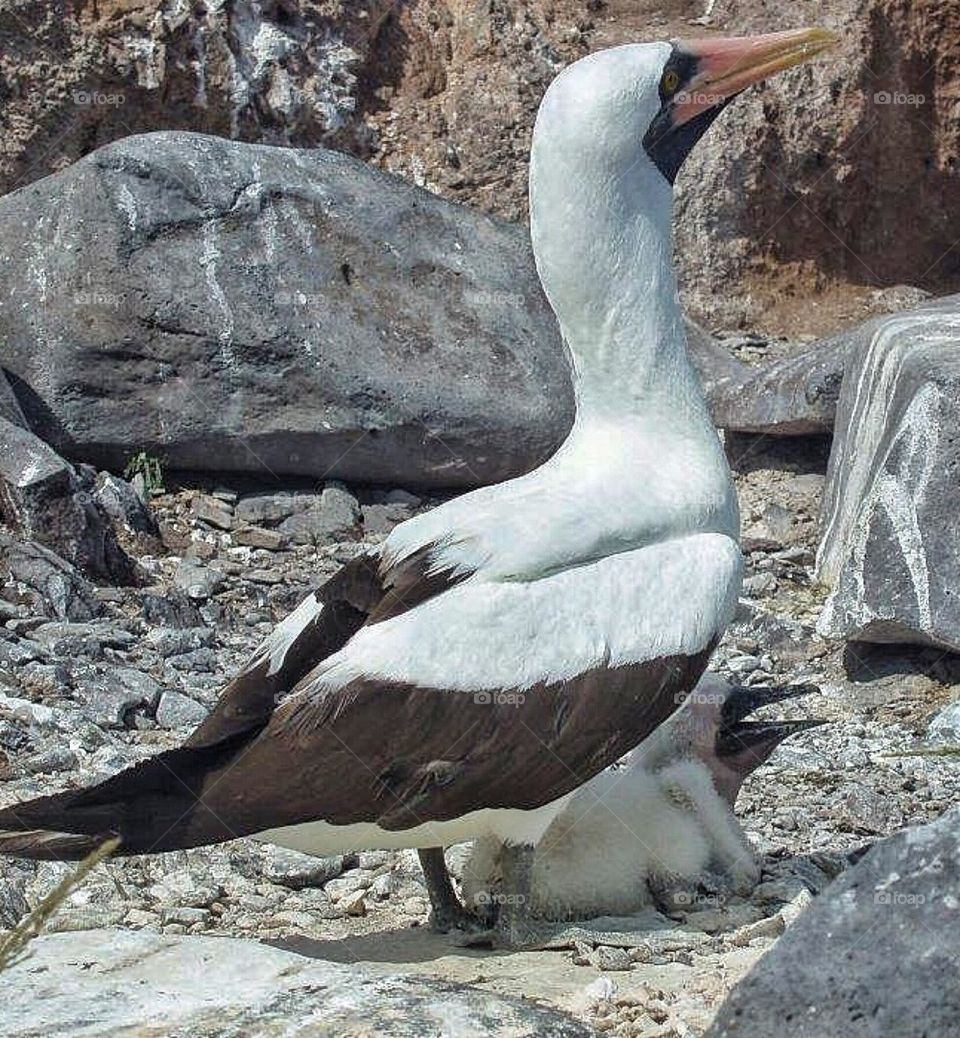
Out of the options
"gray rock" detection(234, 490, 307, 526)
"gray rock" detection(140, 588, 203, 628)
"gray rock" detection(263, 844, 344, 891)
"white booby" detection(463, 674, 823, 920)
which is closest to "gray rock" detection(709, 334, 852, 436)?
"gray rock" detection(234, 490, 307, 526)

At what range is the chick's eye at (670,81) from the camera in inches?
223

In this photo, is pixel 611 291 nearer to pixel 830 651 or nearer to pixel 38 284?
pixel 830 651

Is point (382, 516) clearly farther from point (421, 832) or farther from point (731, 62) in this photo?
point (421, 832)

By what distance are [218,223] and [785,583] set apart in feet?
11.1

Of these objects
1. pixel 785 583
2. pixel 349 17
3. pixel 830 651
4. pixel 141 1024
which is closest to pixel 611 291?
pixel 141 1024

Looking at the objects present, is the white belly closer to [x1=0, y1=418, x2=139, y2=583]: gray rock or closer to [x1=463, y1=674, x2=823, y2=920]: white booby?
[x1=463, y1=674, x2=823, y2=920]: white booby

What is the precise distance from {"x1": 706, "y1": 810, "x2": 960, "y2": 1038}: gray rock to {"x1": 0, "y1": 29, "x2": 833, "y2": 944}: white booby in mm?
1408

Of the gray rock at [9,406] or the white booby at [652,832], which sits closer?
the white booby at [652,832]

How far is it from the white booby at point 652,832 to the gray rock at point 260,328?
4634mm

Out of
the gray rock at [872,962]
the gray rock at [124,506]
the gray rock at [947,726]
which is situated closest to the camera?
the gray rock at [872,962]

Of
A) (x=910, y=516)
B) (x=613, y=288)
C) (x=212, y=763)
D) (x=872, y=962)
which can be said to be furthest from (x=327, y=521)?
(x=872, y=962)

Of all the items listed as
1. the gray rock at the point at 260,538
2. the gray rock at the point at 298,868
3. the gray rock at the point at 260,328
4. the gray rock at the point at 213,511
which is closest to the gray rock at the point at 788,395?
the gray rock at the point at 260,328

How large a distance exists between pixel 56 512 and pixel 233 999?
4753 millimetres

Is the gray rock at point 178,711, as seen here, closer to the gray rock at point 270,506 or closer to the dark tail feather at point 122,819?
the dark tail feather at point 122,819
